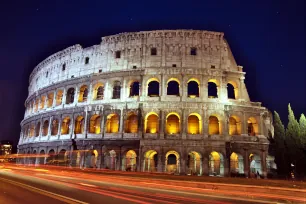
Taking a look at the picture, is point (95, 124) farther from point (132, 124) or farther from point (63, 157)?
point (63, 157)

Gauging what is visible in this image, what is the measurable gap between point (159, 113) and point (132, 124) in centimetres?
355

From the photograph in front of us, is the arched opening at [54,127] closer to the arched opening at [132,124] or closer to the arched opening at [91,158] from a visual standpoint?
the arched opening at [91,158]

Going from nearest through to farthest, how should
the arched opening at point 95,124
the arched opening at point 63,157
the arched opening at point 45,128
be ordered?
the arched opening at point 95,124
the arched opening at point 63,157
the arched opening at point 45,128

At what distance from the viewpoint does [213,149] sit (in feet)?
78.5

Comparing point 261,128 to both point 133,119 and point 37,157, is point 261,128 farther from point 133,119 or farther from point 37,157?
point 37,157

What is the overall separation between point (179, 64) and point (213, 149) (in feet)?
30.3

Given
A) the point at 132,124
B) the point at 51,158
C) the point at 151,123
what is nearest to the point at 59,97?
the point at 51,158

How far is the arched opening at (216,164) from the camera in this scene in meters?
23.9

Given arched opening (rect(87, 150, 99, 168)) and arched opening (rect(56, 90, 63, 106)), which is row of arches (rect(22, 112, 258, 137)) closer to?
arched opening (rect(87, 150, 99, 168))

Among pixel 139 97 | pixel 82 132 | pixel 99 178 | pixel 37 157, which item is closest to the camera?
pixel 99 178

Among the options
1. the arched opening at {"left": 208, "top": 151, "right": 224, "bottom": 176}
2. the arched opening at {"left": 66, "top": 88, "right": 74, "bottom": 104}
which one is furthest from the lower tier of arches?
the arched opening at {"left": 66, "top": 88, "right": 74, "bottom": 104}

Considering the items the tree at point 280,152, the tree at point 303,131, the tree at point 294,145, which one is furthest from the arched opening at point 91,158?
the tree at point 303,131

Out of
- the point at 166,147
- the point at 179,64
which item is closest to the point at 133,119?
the point at 166,147

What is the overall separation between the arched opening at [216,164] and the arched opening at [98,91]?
530 inches
